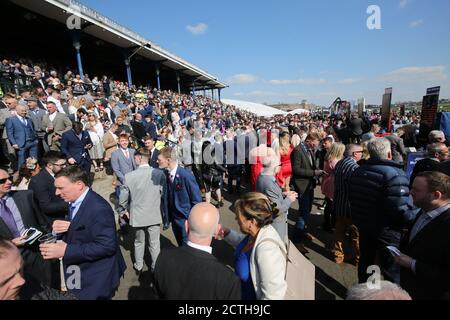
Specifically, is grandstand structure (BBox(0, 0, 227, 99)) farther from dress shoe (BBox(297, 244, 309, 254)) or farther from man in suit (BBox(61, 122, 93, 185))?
dress shoe (BBox(297, 244, 309, 254))

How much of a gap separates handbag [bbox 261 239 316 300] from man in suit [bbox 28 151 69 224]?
2.78m

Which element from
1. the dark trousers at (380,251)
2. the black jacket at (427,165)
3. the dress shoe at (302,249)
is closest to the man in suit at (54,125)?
the dress shoe at (302,249)

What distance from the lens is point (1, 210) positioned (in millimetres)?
2537

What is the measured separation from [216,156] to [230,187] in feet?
5.41

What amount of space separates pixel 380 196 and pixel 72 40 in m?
21.2

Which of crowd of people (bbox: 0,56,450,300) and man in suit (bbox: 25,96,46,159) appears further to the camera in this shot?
→ man in suit (bbox: 25,96,46,159)

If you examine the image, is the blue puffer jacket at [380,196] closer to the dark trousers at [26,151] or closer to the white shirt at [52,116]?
the dark trousers at [26,151]

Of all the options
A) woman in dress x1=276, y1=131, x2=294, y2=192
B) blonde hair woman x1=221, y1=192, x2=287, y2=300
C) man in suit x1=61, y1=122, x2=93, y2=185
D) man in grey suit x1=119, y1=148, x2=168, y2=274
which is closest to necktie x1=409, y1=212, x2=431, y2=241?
blonde hair woman x1=221, y1=192, x2=287, y2=300

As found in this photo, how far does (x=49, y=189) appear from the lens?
3201 millimetres

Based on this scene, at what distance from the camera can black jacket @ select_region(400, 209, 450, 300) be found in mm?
1900

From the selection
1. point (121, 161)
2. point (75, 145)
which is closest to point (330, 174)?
point (121, 161)

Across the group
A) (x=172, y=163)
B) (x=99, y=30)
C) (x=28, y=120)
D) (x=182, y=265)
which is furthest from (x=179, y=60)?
(x=182, y=265)

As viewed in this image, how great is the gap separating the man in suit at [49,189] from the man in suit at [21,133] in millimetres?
3631

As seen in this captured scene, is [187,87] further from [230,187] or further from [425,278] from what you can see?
[425,278]
